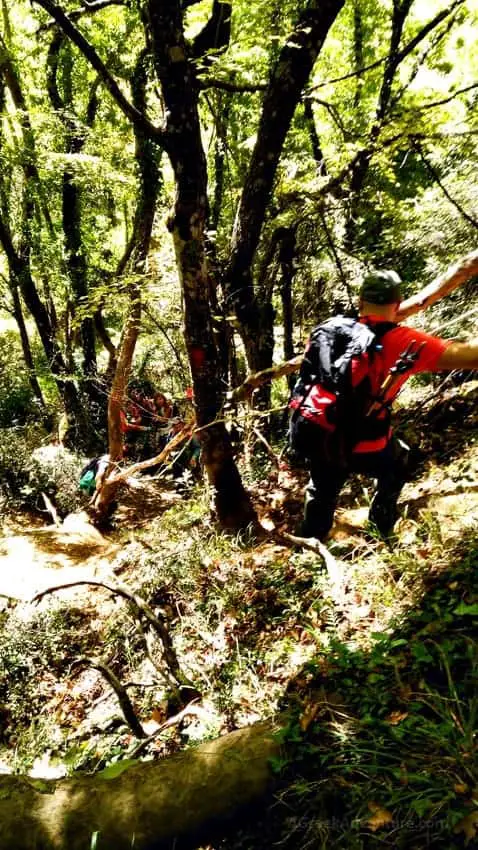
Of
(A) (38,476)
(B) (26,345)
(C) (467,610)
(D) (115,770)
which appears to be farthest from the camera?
(B) (26,345)

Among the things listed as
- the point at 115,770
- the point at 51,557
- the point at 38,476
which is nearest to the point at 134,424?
the point at 38,476

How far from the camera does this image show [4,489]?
34.1ft

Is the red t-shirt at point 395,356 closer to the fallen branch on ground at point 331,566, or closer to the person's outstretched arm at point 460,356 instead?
the person's outstretched arm at point 460,356

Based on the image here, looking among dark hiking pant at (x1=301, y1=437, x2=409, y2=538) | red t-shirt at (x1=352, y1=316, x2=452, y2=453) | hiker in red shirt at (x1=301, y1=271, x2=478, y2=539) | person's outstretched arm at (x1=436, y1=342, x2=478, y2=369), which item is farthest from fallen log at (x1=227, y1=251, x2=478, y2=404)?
dark hiking pant at (x1=301, y1=437, x2=409, y2=538)

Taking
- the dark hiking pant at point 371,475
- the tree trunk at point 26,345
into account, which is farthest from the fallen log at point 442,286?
the tree trunk at point 26,345

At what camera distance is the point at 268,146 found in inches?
191

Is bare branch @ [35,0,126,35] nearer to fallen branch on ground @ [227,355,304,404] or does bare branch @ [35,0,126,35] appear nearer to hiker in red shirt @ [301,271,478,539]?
fallen branch on ground @ [227,355,304,404]

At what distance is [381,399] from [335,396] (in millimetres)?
287

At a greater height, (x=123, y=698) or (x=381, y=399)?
(x=381, y=399)

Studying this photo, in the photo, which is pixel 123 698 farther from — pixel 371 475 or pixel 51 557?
pixel 51 557

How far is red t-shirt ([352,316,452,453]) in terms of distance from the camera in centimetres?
254

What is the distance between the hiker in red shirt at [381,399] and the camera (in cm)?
256

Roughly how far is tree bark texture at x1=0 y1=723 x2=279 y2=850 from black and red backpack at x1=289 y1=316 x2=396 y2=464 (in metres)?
1.73

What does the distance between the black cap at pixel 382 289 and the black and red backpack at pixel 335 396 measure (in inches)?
6.1
